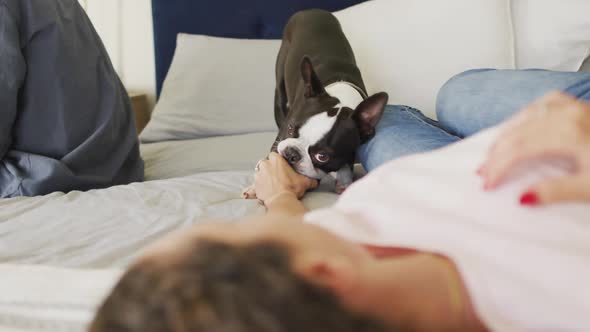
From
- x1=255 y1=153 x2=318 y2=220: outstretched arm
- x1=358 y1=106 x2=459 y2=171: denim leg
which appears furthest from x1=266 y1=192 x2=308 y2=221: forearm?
x1=358 y1=106 x2=459 y2=171: denim leg

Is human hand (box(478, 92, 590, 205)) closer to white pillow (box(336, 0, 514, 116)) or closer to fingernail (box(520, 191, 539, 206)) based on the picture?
fingernail (box(520, 191, 539, 206))

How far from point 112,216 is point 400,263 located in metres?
0.72

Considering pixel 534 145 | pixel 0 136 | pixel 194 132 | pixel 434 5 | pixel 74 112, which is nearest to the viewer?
pixel 534 145

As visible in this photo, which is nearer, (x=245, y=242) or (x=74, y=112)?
(x=245, y=242)

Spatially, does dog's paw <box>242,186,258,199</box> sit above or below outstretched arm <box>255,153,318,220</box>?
below

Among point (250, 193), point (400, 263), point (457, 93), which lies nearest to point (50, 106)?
point (250, 193)

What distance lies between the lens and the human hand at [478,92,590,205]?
396mm

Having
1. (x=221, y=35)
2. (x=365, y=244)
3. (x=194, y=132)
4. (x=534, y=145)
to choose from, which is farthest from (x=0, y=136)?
(x=221, y=35)

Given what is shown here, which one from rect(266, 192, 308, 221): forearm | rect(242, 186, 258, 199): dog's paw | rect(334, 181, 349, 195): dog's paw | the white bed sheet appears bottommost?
rect(334, 181, 349, 195): dog's paw

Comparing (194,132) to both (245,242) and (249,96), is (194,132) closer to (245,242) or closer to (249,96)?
(249,96)

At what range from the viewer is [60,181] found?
1.14 meters

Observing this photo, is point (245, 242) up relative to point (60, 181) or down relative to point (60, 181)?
up

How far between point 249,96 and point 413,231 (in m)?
1.58

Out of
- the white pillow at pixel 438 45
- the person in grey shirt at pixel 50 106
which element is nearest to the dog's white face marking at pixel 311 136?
→ the white pillow at pixel 438 45
